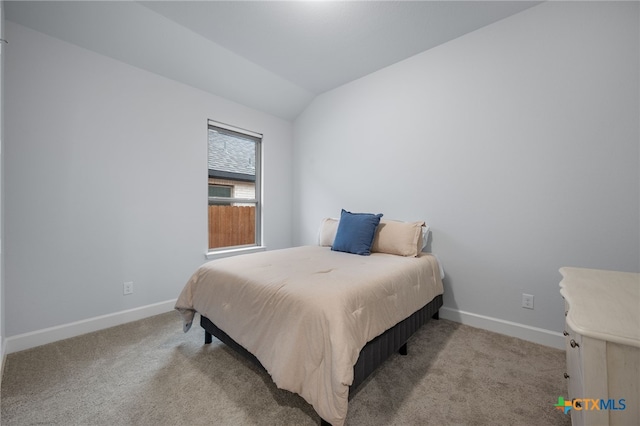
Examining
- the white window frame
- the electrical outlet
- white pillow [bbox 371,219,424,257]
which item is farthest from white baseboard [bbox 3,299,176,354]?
the electrical outlet

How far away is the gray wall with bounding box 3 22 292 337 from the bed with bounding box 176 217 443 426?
94cm

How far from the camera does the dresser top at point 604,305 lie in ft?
2.32

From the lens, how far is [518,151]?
84.1 inches

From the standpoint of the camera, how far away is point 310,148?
3.72 m

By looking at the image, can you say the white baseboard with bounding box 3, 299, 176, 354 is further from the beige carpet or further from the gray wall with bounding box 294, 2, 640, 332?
the gray wall with bounding box 294, 2, 640, 332

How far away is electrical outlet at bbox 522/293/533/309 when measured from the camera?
2.10 meters

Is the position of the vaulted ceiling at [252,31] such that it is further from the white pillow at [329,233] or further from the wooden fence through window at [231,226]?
the white pillow at [329,233]

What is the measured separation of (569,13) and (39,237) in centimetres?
444

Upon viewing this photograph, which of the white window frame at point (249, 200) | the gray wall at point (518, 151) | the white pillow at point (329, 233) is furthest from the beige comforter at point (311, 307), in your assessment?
the white window frame at point (249, 200)

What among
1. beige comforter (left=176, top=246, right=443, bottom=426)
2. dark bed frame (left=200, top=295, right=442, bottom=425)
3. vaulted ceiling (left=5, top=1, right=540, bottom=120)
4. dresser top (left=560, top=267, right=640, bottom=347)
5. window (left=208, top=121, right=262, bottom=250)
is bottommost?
dark bed frame (left=200, top=295, right=442, bottom=425)

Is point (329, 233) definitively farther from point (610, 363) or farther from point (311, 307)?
point (610, 363)

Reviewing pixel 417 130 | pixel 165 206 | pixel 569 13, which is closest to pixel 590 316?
pixel 417 130

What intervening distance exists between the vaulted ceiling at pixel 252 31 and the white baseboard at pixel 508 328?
2638 millimetres

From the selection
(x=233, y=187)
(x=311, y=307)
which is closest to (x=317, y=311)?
(x=311, y=307)
